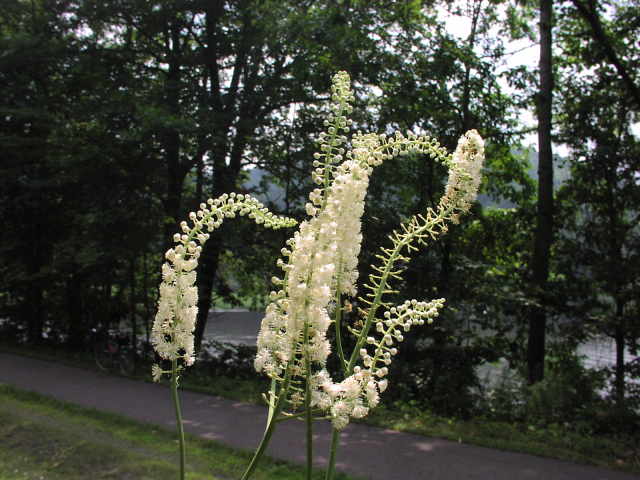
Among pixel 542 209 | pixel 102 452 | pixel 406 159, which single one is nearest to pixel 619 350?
pixel 542 209

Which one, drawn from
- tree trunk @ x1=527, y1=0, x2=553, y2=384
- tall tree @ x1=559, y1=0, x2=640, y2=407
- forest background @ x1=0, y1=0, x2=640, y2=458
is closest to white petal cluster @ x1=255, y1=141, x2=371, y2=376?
forest background @ x1=0, y1=0, x2=640, y2=458

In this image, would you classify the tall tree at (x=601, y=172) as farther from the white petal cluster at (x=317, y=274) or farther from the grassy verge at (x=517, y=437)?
the white petal cluster at (x=317, y=274)

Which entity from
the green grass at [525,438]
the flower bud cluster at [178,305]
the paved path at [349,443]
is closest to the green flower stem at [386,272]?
the flower bud cluster at [178,305]

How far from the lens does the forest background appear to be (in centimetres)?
1028

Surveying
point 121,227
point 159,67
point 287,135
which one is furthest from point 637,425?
point 159,67

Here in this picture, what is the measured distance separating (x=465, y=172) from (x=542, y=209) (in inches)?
397

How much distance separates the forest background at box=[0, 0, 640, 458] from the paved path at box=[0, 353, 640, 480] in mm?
2107

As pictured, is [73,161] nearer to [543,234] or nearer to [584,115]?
[543,234]

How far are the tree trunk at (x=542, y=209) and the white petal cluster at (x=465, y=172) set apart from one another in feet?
28.7

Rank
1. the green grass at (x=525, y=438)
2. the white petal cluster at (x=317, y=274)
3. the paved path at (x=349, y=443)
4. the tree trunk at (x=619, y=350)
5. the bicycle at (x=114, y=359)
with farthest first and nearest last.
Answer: the bicycle at (x=114, y=359) < the tree trunk at (x=619, y=350) < the green grass at (x=525, y=438) < the paved path at (x=349, y=443) < the white petal cluster at (x=317, y=274)

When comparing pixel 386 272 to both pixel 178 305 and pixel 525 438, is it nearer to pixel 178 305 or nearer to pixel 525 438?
pixel 178 305

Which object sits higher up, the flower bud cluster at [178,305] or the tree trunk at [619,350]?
the flower bud cluster at [178,305]

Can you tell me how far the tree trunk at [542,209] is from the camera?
10734 mm

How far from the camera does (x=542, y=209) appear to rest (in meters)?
11.4
